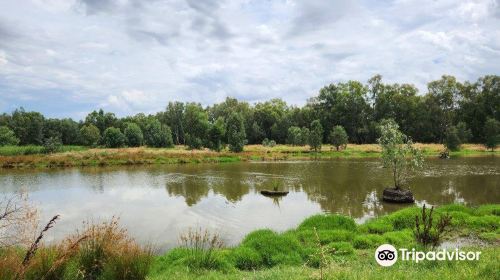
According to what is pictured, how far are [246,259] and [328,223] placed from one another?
5136mm

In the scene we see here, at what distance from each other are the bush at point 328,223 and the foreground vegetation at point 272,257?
0.04 m

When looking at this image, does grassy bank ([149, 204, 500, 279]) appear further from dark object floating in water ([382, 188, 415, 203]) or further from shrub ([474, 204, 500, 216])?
dark object floating in water ([382, 188, 415, 203])

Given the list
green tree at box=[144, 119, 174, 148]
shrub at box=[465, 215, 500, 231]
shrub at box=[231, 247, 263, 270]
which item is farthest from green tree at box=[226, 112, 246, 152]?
shrub at box=[231, 247, 263, 270]

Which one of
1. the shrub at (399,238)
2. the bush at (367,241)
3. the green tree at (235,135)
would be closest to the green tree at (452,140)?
the green tree at (235,135)

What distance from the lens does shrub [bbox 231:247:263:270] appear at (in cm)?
1000

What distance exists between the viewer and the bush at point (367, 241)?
11906 mm

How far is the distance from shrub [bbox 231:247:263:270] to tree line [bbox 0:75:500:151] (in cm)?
5477

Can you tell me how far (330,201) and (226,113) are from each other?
10755cm

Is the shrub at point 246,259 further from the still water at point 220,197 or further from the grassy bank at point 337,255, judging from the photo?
the still water at point 220,197

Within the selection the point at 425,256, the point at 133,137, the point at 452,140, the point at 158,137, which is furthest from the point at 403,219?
the point at 133,137

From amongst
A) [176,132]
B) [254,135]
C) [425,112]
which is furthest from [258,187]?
[176,132]

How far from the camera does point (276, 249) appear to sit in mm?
10664

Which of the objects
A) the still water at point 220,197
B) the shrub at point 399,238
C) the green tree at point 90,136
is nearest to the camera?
the shrub at point 399,238

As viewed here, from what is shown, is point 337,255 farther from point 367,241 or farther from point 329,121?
point 329,121
